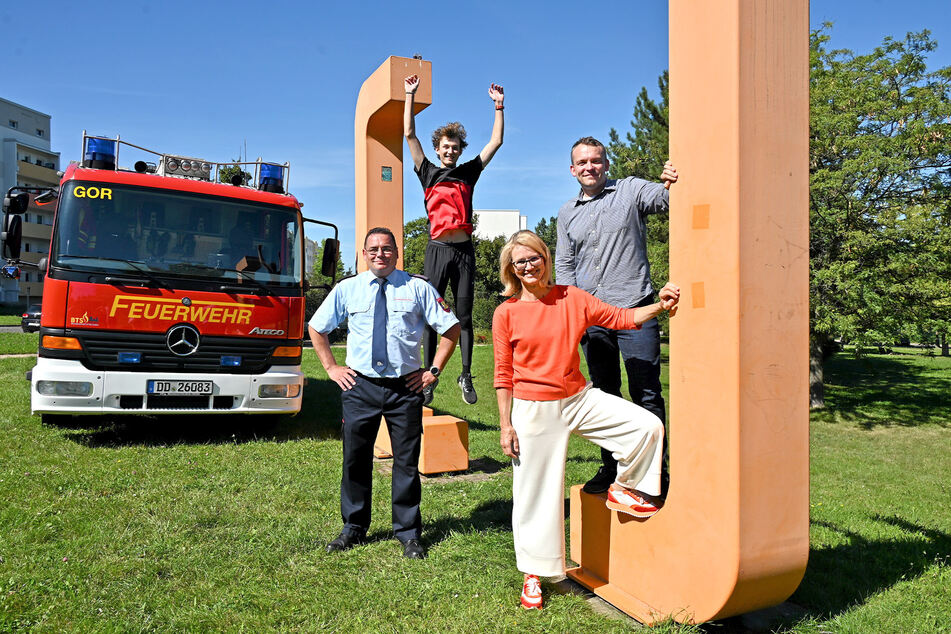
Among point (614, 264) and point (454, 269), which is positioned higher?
point (454, 269)

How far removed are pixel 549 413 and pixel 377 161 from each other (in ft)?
14.3

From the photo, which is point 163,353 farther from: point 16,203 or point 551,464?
point 551,464

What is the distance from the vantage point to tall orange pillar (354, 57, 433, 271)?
6688 mm

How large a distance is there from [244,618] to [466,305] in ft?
10.5

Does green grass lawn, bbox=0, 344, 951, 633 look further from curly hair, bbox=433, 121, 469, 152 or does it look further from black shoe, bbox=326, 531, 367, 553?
curly hair, bbox=433, 121, 469, 152

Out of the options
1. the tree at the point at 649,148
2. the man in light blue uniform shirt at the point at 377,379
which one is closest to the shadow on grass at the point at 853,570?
the man in light blue uniform shirt at the point at 377,379

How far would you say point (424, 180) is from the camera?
5547 millimetres

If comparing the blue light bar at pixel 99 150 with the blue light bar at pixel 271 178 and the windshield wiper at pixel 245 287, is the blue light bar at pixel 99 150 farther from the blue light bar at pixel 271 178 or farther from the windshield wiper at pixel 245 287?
the windshield wiper at pixel 245 287

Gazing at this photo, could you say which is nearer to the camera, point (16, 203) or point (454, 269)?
point (454, 269)

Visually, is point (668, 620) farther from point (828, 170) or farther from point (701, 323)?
point (828, 170)

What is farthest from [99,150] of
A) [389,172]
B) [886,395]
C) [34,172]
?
[34,172]

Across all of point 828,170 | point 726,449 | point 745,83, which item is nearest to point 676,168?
point 745,83

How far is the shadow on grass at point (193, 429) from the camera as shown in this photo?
754 centimetres

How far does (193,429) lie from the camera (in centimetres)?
832
